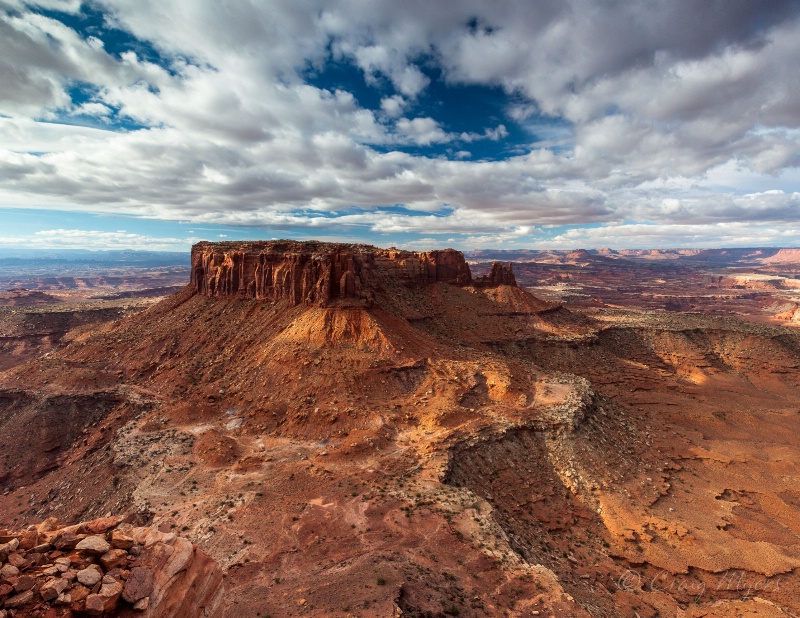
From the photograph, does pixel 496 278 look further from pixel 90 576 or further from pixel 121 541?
pixel 90 576

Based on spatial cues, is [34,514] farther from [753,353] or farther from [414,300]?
[753,353]

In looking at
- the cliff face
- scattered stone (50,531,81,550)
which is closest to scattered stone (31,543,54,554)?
scattered stone (50,531,81,550)

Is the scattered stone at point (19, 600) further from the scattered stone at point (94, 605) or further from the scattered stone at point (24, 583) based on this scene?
the scattered stone at point (94, 605)

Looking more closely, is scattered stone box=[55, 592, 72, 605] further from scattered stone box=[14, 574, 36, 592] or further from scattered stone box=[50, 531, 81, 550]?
scattered stone box=[50, 531, 81, 550]

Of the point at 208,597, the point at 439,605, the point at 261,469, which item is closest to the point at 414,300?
the point at 261,469

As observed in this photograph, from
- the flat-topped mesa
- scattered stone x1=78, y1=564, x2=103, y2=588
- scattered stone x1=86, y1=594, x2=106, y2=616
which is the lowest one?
scattered stone x1=86, y1=594, x2=106, y2=616

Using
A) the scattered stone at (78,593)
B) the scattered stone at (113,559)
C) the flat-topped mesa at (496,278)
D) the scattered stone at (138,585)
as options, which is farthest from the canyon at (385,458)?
the flat-topped mesa at (496,278)

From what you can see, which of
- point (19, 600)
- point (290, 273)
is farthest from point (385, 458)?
point (290, 273)
